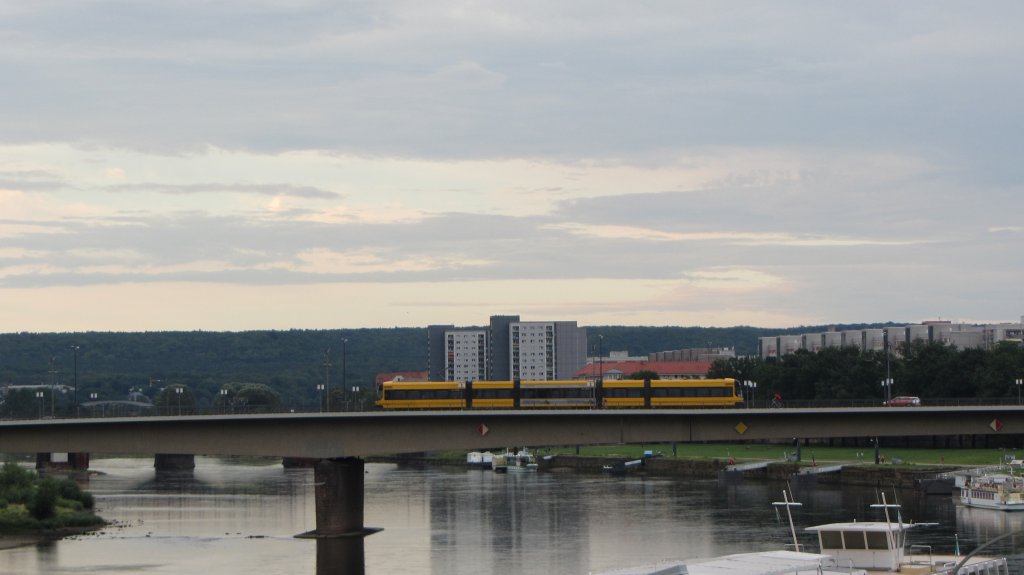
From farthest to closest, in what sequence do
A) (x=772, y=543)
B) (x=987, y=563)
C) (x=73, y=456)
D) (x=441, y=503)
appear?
1. (x=73, y=456)
2. (x=441, y=503)
3. (x=772, y=543)
4. (x=987, y=563)

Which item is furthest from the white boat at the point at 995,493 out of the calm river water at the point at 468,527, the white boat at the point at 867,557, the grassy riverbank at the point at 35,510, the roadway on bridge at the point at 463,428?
the grassy riverbank at the point at 35,510

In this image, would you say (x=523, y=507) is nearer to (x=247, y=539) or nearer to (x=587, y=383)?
(x=587, y=383)

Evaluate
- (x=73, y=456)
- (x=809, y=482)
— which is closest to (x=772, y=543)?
(x=809, y=482)

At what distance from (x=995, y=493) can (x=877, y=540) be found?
2508 inches

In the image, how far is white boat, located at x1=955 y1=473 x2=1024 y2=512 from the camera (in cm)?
11706

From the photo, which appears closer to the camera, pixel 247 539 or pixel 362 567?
pixel 362 567

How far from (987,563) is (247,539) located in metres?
56.4

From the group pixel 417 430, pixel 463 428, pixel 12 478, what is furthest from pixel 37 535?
pixel 463 428

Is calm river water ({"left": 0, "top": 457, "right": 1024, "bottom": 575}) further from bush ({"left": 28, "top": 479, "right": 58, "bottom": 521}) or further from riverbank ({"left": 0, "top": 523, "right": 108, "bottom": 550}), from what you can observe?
bush ({"left": 28, "top": 479, "right": 58, "bottom": 521})

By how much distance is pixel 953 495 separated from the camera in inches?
5074

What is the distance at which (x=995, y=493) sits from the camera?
118562 millimetres

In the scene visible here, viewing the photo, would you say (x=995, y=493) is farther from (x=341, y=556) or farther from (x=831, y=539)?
(x=831, y=539)

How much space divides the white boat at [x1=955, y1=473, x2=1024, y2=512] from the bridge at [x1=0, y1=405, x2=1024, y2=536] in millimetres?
23004

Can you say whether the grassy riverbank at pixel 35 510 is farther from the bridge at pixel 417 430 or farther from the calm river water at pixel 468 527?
the bridge at pixel 417 430
